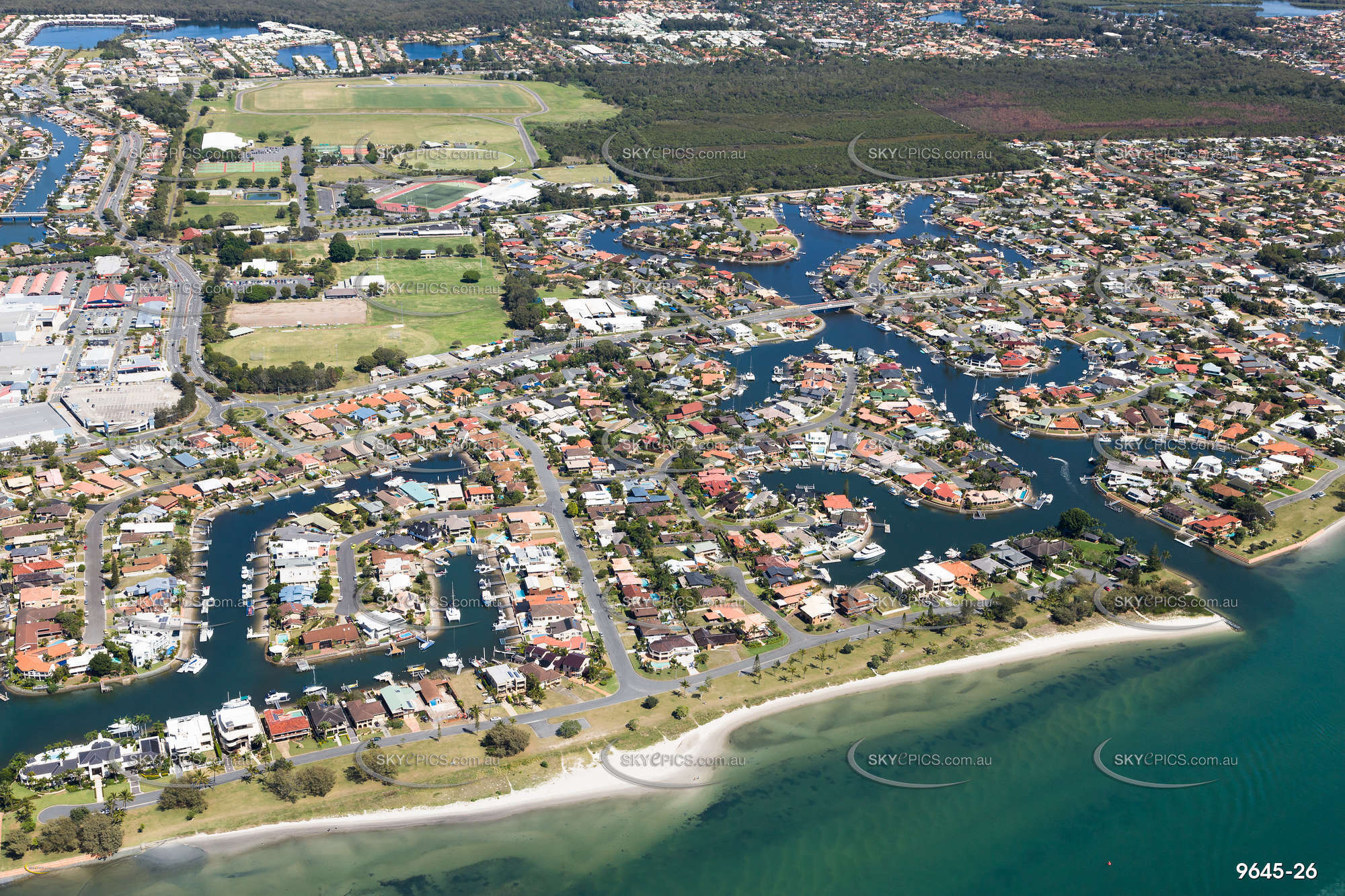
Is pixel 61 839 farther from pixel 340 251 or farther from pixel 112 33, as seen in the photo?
pixel 112 33

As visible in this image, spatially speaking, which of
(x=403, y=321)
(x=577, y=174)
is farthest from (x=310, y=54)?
(x=403, y=321)

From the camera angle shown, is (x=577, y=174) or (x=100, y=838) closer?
(x=100, y=838)

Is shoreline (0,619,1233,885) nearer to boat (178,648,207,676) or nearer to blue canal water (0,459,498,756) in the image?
blue canal water (0,459,498,756)

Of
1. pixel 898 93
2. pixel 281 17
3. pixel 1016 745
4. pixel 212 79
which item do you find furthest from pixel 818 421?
pixel 281 17

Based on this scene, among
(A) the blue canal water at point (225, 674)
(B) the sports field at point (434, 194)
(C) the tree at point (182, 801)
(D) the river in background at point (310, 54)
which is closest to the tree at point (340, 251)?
(B) the sports field at point (434, 194)

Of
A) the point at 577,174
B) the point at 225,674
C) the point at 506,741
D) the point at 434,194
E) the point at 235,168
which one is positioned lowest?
the point at 225,674
